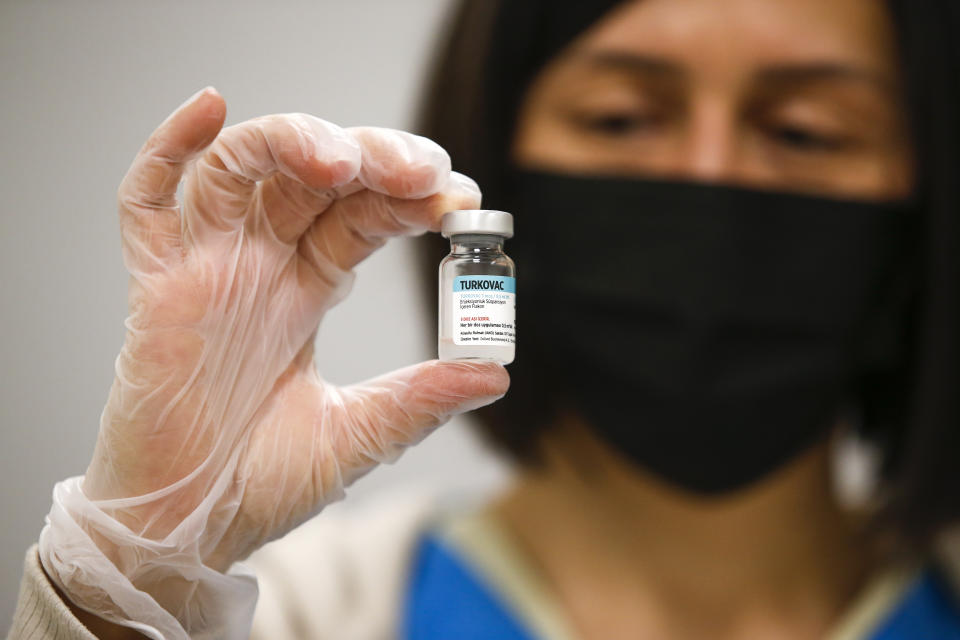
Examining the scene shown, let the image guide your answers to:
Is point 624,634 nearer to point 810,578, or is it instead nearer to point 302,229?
point 810,578

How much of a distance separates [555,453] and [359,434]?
1.53m

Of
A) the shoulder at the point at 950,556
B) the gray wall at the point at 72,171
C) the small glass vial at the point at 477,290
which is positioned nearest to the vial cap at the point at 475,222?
the small glass vial at the point at 477,290

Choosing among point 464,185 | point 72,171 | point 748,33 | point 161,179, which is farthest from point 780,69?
point 72,171

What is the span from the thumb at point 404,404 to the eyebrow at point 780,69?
4.08 feet

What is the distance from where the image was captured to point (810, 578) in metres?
2.45

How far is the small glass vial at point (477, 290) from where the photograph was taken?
94cm

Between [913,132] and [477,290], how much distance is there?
162 cm

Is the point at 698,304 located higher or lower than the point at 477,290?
lower

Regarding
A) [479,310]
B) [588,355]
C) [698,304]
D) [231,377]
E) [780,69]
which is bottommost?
[588,355]

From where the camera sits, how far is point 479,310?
94 centimetres

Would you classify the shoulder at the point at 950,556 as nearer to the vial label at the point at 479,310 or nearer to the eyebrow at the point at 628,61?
the eyebrow at the point at 628,61

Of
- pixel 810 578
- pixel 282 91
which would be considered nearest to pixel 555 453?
pixel 810 578

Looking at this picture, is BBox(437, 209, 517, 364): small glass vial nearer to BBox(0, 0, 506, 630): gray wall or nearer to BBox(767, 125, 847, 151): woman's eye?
BBox(0, 0, 506, 630): gray wall

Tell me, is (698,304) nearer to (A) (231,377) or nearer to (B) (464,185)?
(B) (464,185)
